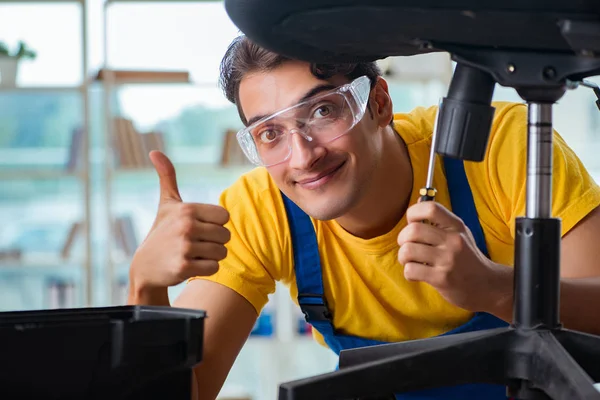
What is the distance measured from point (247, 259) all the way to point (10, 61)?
278 cm

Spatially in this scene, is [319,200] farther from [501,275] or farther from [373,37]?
[373,37]

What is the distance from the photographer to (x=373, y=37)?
858mm

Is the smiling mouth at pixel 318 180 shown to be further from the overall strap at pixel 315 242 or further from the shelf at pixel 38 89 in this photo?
the shelf at pixel 38 89

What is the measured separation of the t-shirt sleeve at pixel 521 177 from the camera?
4.52 feet

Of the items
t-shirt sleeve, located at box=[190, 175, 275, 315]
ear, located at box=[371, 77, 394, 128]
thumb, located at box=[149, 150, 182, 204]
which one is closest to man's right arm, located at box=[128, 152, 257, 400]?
thumb, located at box=[149, 150, 182, 204]

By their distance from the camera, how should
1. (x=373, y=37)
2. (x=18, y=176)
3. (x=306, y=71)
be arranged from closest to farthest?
(x=373, y=37) < (x=306, y=71) < (x=18, y=176)

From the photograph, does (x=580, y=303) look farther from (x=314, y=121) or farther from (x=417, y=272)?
(x=314, y=121)

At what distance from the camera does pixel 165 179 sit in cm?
124

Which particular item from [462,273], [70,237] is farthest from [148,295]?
[70,237]

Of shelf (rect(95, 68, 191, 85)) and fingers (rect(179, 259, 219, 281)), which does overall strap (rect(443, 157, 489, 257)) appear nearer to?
fingers (rect(179, 259, 219, 281))

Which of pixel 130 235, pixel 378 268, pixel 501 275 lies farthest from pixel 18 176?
pixel 501 275

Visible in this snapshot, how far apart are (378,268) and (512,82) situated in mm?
782

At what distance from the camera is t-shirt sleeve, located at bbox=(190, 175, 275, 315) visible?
1.55 m

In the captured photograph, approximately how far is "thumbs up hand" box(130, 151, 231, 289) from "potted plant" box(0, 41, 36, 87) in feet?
9.97
